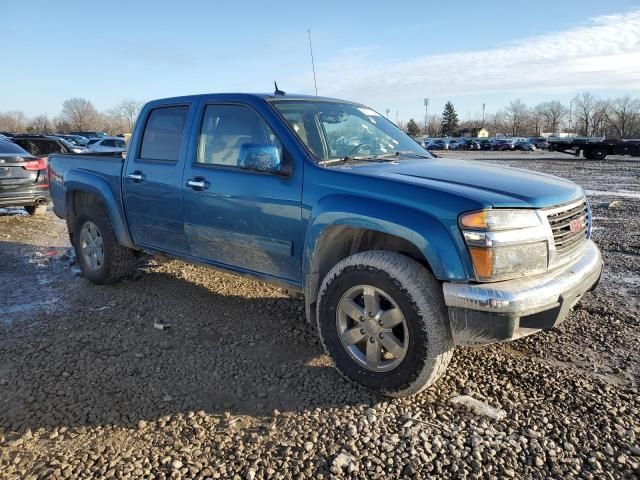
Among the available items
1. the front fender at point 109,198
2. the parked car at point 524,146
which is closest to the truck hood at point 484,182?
the front fender at point 109,198

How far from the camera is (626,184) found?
15492 millimetres

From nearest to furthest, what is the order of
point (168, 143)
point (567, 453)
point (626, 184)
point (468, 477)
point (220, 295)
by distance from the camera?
1. point (468, 477)
2. point (567, 453)
3. point (168, 143)
4. point (220, 295)
5. point (626, 184)

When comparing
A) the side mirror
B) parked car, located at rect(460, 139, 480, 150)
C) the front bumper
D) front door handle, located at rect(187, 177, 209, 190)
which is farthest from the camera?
parked car, located at rect(460, 139, 480, 150)

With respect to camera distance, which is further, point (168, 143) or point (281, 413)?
point (168, 143)

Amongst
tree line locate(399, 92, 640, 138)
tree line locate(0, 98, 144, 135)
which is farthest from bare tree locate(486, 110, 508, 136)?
tree line locate(0, 98, 144, 135)

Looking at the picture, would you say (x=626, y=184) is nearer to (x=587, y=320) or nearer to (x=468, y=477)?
(x=587, y=320)

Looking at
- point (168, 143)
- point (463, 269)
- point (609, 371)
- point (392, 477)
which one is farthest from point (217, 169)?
point (609, 371)

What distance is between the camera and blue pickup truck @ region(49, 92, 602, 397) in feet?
8.95

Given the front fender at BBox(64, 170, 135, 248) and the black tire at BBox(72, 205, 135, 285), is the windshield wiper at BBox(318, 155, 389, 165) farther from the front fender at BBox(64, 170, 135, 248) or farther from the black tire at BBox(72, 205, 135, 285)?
the black tire at BBox(72, 205, 135, 285)

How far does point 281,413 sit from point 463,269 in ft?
4.45

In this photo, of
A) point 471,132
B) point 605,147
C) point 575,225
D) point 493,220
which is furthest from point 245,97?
point 471,132

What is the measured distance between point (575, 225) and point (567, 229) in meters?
0.16

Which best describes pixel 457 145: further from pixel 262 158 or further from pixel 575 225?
pixel 262 158

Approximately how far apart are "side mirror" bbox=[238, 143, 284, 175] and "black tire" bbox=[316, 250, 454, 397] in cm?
83
